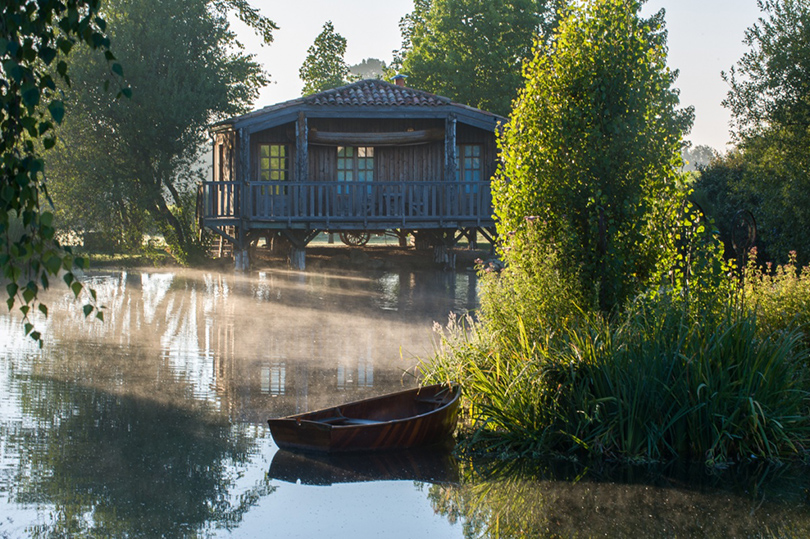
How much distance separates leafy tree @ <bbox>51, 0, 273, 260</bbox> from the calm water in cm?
1865

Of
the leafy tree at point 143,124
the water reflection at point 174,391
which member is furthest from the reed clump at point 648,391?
the leafy tree at point 143,124

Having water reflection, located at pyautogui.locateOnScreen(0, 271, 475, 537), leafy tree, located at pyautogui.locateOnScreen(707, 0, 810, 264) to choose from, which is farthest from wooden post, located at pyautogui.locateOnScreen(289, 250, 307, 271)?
Result: leafy tree, located at pyautogui.locateOnScreen(707, 0, 810, 264)

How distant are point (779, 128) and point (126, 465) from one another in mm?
20226

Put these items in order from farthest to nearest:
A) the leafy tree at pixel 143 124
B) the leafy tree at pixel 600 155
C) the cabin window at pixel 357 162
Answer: the leafy tree at pixel 143 124
the cabin window at pixel 357 162
the leafy tree at pixel 600 155

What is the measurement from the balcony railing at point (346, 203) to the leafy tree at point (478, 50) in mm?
16536

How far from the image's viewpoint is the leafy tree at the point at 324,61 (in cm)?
4828

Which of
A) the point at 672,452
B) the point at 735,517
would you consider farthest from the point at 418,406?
the point at 735,517

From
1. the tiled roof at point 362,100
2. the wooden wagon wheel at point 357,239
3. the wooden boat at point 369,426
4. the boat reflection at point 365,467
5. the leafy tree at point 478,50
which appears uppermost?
the leafy tree at point 478,50

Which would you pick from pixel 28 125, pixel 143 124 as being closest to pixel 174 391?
pixel 28 125

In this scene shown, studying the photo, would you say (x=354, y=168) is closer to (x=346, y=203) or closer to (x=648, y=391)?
(x=346, y=203)

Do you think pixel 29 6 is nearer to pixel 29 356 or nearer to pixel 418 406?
pixel 418 406

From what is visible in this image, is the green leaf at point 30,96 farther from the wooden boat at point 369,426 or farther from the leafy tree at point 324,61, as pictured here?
the leafy tree at point 324,61

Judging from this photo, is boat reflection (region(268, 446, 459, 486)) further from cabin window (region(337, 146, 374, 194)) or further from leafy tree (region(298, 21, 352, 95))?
leafy tree (region(298, 21, 352, 95))

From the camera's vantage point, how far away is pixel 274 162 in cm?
2723
